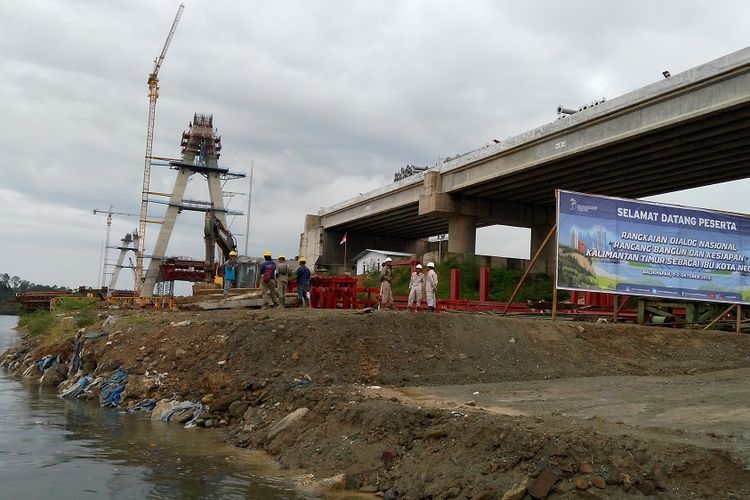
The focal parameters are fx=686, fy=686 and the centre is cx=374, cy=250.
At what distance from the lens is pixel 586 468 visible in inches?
273

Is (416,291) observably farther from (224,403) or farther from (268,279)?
(224,403)

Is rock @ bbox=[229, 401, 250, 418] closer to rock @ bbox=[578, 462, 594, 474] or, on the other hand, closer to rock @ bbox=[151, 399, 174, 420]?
rock @ bbox=[151, 399, 174, 420]

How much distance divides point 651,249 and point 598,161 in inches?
557

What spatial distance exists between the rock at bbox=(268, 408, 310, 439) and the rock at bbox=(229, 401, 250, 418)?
5.81ft

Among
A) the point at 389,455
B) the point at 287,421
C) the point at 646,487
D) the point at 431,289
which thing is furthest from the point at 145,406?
the point at 646,487

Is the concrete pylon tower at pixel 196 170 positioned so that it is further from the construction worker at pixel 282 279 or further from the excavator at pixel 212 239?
the construction worker at pixel 282 279

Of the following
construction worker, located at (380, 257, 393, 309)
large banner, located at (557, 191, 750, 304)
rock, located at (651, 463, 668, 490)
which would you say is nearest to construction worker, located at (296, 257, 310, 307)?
construction worker, located at (380, 257, 393, 309)

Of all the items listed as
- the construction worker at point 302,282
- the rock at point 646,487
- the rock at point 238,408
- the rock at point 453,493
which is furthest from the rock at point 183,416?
the rock at point 646,487

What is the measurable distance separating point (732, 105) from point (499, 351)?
13.8 meters

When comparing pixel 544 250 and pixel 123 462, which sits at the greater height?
pixel 544 250

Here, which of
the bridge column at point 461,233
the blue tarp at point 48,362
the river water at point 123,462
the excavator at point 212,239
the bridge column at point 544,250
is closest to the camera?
the river water at point 123,462

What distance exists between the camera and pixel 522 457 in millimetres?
7500

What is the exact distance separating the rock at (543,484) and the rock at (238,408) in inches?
286

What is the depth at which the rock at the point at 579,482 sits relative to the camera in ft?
22.1
